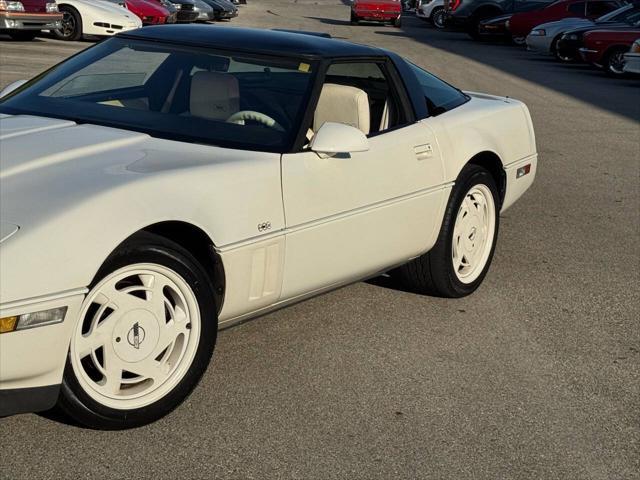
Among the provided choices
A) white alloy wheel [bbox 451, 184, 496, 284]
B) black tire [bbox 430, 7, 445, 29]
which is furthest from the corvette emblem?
black tire [bbox 430, 7, 445, 29]

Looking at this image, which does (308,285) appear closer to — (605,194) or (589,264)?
(589,264)

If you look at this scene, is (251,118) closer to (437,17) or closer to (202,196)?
(202,196)

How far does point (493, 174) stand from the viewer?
655 centimetres

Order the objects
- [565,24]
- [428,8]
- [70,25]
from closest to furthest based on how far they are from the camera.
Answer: [70,25]
[565,24]
[428,8]

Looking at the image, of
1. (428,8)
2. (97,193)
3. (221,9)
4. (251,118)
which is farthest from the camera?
(428,8)

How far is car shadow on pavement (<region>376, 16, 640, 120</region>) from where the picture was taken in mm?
17609

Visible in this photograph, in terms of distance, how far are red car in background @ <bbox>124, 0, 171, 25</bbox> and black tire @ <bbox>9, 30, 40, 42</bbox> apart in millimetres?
2518

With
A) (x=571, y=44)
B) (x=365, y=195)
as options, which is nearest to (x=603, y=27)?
(x=571, y=44)

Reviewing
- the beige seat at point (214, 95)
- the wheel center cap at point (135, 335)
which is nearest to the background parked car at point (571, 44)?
the beige seat at point (214, 95)

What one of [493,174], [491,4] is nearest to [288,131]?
[493,174]

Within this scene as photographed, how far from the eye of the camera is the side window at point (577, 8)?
29.3 metres

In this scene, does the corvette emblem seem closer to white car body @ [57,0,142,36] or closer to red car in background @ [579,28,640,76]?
white car body @ [57,0,142,36]

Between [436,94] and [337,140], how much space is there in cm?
166

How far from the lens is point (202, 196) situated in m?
4.19
